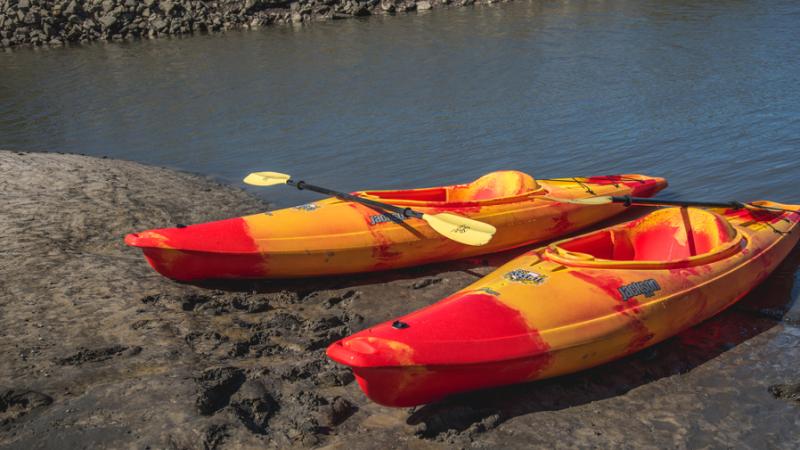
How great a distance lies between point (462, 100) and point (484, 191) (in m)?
5.89

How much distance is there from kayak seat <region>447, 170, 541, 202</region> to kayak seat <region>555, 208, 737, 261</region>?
1.24m

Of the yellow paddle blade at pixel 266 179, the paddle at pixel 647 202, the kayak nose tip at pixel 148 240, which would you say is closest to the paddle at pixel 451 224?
the yellow paddle blade at pixel 266 179

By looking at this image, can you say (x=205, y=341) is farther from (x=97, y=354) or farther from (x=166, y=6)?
(x=166, y=6)

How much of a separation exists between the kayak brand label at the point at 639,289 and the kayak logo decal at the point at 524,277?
50 cm

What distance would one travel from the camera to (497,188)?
23.4 feet

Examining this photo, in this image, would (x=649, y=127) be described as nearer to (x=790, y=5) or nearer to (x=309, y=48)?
(x=790, y=5)

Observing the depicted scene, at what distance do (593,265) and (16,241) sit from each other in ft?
14.5

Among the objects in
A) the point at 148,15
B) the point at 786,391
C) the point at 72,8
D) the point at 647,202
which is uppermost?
the point at 72,8

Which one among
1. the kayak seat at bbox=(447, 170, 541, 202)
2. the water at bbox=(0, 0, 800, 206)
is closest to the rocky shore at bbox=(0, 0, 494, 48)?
the water at bbox=(0, 0, 800, 206)

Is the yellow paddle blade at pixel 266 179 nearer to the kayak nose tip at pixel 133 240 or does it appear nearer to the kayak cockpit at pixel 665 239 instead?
the kayak nose tip at pixel 133 240

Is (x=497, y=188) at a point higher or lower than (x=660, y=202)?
lower

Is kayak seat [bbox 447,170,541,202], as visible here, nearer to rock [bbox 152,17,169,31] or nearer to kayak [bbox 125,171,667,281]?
kayak [bbox 125,171,667,281]

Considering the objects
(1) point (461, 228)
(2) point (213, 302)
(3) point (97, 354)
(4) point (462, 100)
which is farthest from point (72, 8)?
(3) point (97, 354)

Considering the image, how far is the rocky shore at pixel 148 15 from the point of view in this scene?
75.5ft
